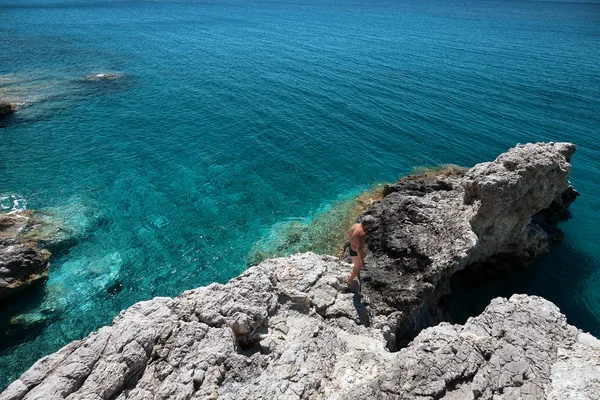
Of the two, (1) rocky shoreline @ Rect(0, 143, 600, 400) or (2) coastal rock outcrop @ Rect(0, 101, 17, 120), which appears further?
(2) coastal rock outcrop @ Rect(0, 101, 17, 120)

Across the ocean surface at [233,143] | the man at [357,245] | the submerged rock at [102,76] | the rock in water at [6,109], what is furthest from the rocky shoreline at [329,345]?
the submerged rock at [102,76]

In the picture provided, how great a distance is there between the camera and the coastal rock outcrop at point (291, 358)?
1008cm

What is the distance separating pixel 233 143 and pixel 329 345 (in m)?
→ 27.7

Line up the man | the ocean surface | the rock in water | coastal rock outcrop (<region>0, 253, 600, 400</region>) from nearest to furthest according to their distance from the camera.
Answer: coastal rock outcrop (<region>0, 253, 600, 400</region>) → the man → the ocean surface → the rock in water

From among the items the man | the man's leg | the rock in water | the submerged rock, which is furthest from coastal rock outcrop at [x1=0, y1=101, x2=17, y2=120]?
the man's leg

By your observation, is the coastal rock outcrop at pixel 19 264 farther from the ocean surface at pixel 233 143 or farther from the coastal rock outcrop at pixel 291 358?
the coastal rock outcrop at pixel 291 358

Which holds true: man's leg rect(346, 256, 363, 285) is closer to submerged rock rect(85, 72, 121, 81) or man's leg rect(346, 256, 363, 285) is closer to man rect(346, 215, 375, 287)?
man rect(346, 215, 375, 287)

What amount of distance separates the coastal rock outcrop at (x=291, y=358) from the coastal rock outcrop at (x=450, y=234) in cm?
374

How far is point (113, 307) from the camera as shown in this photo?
19656mm

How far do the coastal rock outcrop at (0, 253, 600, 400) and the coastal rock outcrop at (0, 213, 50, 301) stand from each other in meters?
11.8

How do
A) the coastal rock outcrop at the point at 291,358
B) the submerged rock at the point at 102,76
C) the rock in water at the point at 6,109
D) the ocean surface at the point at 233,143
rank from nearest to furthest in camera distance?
the coastal rock outcrop at the point at 291,358 < the ocean surface at the point at 233,143 < the rock in water at the point at 6,109 < the submerged rock at the point at 102,76

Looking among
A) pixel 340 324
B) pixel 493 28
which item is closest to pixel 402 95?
pixel 340 324

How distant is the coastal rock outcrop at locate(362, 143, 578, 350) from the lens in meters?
16.9

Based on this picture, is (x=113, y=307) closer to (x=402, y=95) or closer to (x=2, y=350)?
(x=2, y=350)
